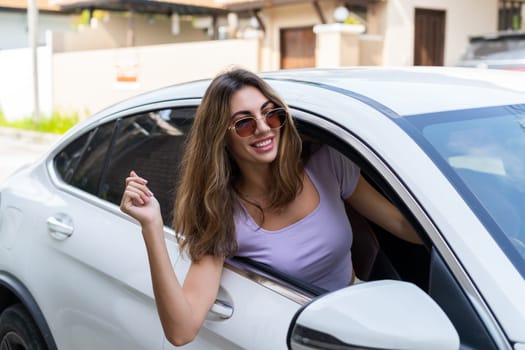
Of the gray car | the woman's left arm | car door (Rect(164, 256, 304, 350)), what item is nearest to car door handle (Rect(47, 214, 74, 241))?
car door (Rect(164, 256, 304, 350))

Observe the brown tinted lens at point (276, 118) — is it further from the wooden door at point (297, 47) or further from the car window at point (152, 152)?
the wooden door at point (297, 47)

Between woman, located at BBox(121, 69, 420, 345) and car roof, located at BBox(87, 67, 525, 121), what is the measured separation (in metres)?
0.19

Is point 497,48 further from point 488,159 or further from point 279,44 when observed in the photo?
point 488,159

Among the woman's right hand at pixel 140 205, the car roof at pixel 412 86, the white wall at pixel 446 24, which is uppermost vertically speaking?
the white wall at pixel 446 24

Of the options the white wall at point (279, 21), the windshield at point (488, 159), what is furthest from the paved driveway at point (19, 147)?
the windshield at point (488, 159)

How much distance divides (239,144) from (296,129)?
0.18m

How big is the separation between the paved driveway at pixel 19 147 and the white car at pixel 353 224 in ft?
30.4

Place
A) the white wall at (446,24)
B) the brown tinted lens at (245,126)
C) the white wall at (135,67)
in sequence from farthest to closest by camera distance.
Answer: the white wall at (135,67)
the white wall at (446,24)
the brown tinted lens at (245,126)

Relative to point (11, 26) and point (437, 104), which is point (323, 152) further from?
point (11, 26)

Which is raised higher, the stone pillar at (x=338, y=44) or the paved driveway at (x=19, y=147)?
the stone pillar at (x=338, y=44)

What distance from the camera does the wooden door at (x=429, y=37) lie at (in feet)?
45.8

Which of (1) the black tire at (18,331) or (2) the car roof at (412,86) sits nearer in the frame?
(2) the car roof at (412,86)

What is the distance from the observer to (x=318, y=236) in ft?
6.85

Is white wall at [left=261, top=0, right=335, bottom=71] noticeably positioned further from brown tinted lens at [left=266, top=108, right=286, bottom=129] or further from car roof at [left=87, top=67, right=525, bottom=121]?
brown tinted lens at [left=266, top=108, right=286, bottom=129]
